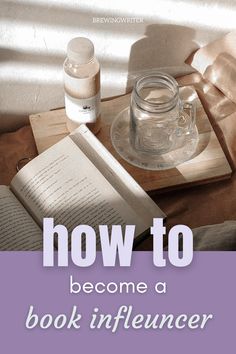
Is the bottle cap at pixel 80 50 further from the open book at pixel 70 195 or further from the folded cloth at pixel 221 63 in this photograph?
the folded cloth at pixel 221 63

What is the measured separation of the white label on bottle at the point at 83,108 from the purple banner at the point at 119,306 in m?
0.32

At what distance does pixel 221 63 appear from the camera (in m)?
1.20

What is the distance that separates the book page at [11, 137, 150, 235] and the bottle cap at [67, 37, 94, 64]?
125mm

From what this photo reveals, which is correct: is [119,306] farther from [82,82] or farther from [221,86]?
[221,86]

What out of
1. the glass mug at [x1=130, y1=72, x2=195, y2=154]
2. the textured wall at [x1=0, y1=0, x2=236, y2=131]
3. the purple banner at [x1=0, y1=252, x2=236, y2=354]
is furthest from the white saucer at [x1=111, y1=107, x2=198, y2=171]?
the purple banner at [x1=0, y1=252, x2=236, y2=354]

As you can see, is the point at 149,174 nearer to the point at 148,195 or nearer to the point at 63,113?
the point at 148,195

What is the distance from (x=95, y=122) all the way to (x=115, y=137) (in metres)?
0.05

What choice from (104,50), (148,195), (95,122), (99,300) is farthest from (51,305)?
(104,50)

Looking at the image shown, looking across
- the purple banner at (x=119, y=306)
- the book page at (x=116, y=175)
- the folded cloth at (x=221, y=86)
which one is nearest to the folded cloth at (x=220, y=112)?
the folded cloth at (x=221, y=86)

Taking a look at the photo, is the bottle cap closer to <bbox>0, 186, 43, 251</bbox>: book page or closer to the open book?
the open book

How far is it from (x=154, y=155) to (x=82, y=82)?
17cm

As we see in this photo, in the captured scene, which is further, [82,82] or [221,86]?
[221,86]

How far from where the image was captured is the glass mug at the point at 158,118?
3.70 feet

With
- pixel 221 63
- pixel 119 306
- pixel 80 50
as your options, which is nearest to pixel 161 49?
pixel 221 63
